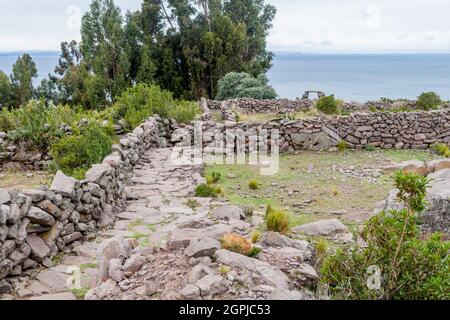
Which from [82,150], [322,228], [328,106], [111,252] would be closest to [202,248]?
[111,252]

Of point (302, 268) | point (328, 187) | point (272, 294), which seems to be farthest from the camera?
point (328, 187)

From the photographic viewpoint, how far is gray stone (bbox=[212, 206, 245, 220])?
22.1 ft

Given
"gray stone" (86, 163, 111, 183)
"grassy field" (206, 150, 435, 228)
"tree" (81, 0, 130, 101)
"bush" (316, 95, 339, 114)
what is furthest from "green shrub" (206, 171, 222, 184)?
"tree" (81, 0, 130, 101)

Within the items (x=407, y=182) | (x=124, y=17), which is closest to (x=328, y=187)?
(x=407, y=182)

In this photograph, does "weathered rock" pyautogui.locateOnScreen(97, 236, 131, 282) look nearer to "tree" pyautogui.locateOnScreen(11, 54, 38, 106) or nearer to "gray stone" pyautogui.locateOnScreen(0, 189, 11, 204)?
"gray stone" pyautogui.locateOnScreen(0, 189, 11, 204)

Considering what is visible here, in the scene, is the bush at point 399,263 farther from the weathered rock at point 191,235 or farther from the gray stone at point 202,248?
the weathered rock at point 191,235

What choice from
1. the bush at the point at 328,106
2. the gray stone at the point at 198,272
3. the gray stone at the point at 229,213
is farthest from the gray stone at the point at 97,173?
the bush at the point at 328,106

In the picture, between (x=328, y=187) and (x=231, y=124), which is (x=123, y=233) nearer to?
(x=328, y=187)

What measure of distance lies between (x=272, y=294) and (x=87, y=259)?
2849 millimetres

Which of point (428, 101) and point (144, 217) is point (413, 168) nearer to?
point (144, 217)

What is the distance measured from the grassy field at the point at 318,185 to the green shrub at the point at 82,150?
8.92 feet

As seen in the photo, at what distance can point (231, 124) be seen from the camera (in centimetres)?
1412

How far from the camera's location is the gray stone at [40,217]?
539 centimetres

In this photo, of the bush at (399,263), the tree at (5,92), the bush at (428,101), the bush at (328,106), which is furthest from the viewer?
the tree at (5,92)
